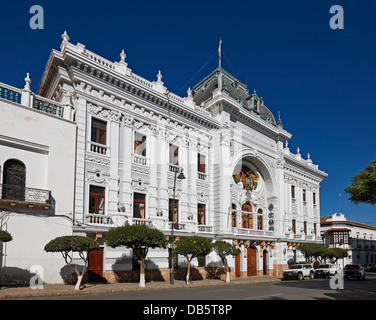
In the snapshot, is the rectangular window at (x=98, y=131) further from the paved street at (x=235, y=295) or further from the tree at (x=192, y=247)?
the paved street at (x=235, y=295)

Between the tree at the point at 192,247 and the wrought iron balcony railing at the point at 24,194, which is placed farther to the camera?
the tree at the point at 192,247

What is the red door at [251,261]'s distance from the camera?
33.8 m

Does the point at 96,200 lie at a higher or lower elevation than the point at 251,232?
higher

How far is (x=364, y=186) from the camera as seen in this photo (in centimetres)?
1540

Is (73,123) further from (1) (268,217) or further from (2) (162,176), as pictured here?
(1) (268,217)

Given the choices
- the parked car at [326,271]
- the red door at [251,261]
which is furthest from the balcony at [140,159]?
the parked car at [326,271]

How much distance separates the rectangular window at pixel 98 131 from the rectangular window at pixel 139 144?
259 cm

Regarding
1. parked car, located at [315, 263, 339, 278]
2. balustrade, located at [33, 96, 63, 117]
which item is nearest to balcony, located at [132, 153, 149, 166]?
balustrade, located at [33, 96, 63, 117]

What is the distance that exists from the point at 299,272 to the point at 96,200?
17.9 m

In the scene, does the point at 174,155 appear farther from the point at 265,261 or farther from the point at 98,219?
the point at 265,261

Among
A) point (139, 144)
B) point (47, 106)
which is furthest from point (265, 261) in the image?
point (47, 106)

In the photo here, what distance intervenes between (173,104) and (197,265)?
497 inches

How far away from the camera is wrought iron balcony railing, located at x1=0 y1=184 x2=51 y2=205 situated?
1859 centimetres
